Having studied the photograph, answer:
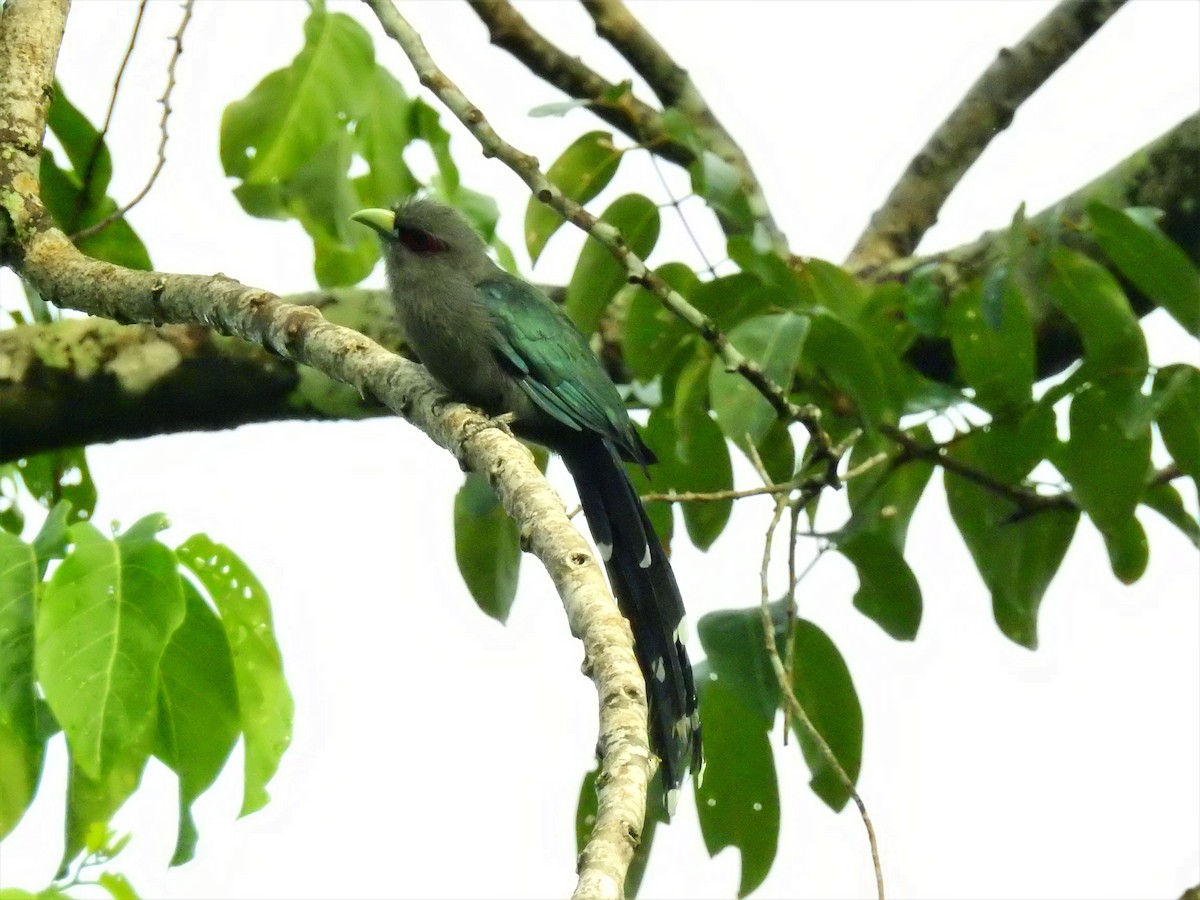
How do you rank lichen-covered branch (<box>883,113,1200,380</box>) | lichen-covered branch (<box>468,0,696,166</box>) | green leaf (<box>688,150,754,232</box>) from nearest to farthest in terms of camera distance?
1. green leaf (<box>688,150,754,232</box>)
2. lichen-covered branch (<box>883,113,1200,380</box>)
3. lichen-covered branch (<box>468,0,696,166</box>)

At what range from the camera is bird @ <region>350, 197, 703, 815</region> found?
347 cm

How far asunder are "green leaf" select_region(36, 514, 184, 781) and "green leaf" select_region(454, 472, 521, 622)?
1184 millimetres

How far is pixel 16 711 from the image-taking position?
108 inches

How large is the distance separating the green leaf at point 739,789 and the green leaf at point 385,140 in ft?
7.05

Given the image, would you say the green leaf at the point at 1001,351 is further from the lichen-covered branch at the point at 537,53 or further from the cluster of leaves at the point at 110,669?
the lichen-covered branch at the point at 537,53

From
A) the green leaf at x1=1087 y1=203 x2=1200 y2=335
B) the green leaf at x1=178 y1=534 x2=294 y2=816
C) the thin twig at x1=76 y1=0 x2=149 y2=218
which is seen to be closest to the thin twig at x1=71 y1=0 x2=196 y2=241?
the thin twig at x1=76 y1=0 x2=149 y2=218

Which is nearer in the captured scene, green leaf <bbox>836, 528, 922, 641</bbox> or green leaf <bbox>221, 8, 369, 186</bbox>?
green leaf <bbox>836, 528, 922, 641</bbox>

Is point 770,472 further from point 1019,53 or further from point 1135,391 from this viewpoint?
point 1019,53

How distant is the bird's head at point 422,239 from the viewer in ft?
13.9

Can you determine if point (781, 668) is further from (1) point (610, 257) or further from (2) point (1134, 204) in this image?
(2) point (1134, 204)

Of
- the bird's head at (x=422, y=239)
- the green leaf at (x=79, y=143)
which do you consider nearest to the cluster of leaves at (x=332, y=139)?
the bird's head at (x=422, y=239)

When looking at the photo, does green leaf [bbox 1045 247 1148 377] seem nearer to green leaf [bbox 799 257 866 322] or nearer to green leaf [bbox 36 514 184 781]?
green leaf [bbox 799 257 866 322]

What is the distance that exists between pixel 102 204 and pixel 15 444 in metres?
0.80

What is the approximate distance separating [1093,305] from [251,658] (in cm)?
205
